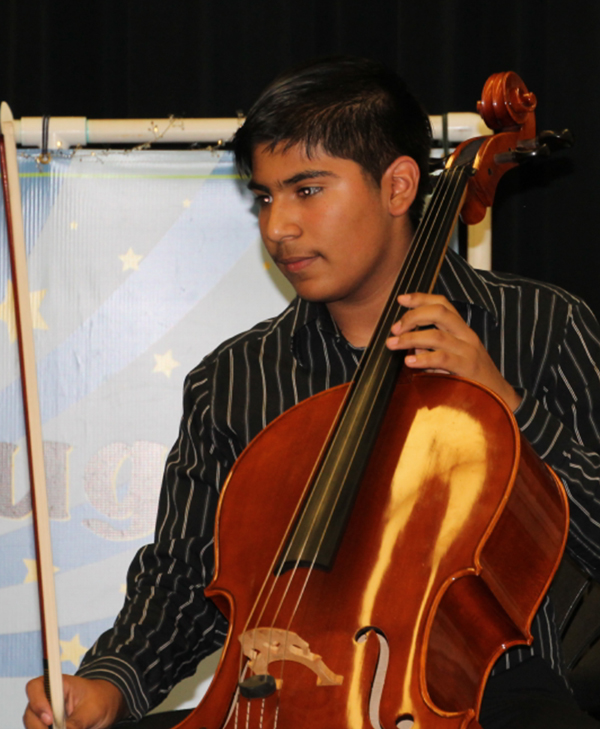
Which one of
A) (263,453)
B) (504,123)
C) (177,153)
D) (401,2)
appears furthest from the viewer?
(401,2)

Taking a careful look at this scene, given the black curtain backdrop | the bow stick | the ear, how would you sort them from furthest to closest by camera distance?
1. the black curtain backdrop
2. the ear
3. the bow stick

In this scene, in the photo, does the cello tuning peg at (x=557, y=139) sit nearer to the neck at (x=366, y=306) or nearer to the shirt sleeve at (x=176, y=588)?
the neck at (x=366, y=306)

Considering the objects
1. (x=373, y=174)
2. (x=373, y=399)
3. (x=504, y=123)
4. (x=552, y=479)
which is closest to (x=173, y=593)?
(x=373, y=399)

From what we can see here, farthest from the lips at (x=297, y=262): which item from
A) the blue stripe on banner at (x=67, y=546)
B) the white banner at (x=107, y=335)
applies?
the blue stripe on banner at (x=67, y=546)

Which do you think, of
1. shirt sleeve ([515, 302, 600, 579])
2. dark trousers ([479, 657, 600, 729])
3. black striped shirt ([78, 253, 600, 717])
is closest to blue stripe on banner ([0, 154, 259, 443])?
black striped shirt ([78, 253, 600, 717])

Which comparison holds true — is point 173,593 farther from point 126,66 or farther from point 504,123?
point 126,66

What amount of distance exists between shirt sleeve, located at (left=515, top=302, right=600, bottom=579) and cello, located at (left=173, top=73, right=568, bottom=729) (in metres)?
0.07

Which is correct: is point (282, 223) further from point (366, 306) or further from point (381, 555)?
point (381, 555)

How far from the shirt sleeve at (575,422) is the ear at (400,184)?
278 millimetres

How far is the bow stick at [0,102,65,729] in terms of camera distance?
730mm

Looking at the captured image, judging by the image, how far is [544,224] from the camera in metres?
1.89

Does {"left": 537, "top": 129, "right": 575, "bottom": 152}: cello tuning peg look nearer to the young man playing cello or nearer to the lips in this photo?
the young man playing cello

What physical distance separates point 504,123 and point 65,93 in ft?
3.69

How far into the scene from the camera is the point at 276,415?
4.03 feet
